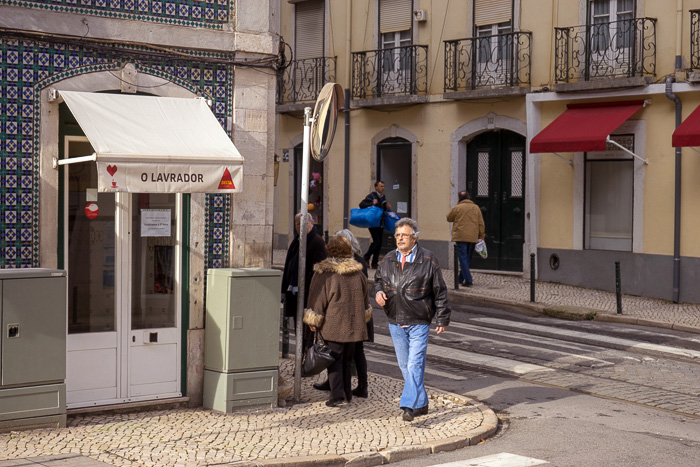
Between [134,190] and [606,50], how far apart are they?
1369 cm

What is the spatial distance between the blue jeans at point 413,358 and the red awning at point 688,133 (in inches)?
393

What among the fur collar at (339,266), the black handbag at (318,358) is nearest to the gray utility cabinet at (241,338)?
the black handbag at (318,358)

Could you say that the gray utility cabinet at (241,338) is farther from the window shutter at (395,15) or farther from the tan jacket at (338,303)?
the window shutter at (395,15)

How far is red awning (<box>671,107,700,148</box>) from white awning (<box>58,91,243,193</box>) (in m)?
10.7

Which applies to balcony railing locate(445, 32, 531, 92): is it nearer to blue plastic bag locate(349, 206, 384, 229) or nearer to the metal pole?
blue plastic bag locate(349, 206, 384, 229)

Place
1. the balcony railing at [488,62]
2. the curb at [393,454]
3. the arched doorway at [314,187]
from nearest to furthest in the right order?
the curb at [393,454], the balcony railing at [488,62], the arched doorway at [314,187]

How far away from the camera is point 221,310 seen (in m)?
9.15

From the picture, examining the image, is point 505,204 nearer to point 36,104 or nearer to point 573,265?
point 573,265

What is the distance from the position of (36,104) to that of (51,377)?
2.26 m

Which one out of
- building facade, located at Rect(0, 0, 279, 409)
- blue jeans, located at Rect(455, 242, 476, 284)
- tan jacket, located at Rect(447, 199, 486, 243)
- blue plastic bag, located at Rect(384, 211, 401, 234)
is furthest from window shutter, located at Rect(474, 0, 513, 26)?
building facade, located at Rect(0, 0, 279, 409)

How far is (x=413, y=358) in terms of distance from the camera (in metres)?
8.82

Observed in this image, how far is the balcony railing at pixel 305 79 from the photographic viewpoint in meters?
Result: 25.5

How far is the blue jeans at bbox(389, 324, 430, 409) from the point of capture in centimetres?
883

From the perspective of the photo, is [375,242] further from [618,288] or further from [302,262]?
[302,262]
